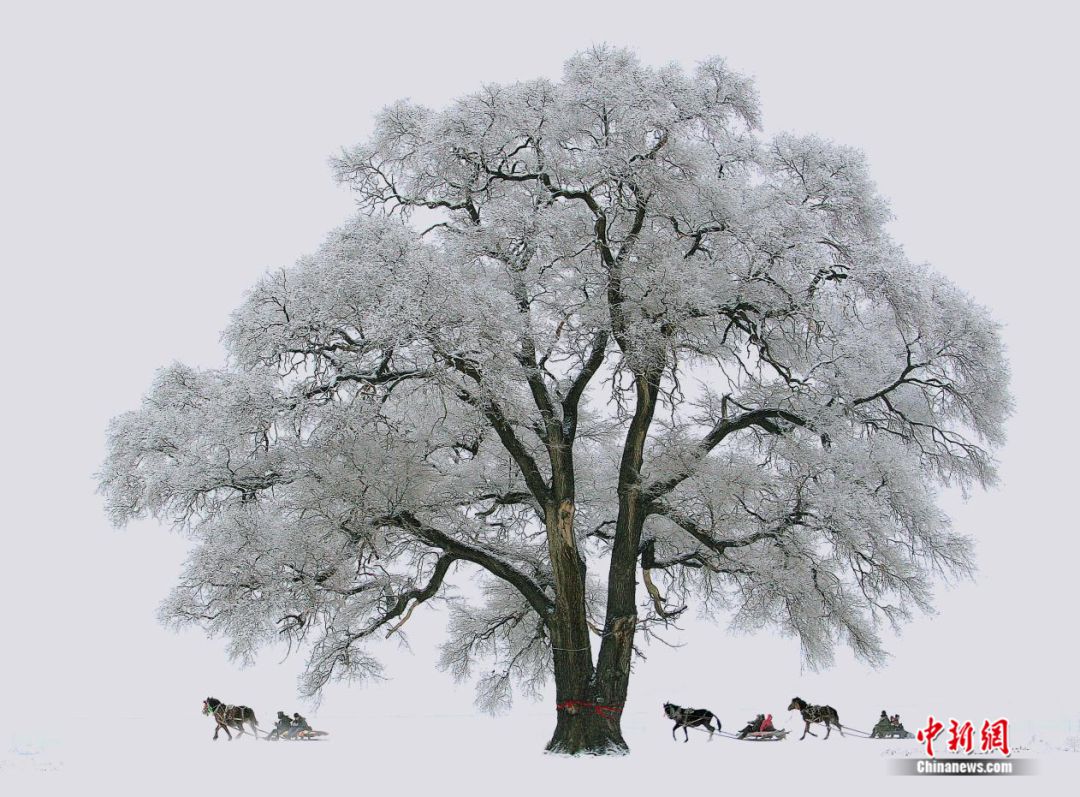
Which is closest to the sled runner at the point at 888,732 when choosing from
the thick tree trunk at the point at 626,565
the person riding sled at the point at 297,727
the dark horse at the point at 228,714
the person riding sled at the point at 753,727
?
the person riding sled at the point at 753,727

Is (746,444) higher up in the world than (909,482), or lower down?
higher up

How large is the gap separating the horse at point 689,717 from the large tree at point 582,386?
4.42 ft

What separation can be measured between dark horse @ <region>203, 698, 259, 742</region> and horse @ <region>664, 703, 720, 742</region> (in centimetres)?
573

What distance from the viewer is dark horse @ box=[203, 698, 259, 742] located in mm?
15727

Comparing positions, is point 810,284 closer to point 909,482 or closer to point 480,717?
point 909,482

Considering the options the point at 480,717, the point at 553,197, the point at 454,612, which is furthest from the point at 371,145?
the point at 480,717

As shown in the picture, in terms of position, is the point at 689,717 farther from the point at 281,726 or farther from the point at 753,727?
the point at 281,726

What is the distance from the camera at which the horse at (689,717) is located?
15797 mm

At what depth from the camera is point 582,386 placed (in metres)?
15.6

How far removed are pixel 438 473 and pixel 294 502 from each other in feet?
6.92

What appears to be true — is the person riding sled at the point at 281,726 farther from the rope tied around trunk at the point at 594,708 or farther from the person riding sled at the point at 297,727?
the rope tied around trunk at the point at 594,708

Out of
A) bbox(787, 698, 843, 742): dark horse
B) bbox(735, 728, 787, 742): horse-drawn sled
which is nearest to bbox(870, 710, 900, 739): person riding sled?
bbox(787, 698, 843, 742): dark horse

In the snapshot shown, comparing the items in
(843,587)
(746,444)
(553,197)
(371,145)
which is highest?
(371,145)

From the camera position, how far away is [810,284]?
14383 millimetres
